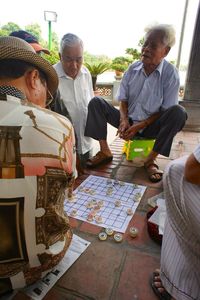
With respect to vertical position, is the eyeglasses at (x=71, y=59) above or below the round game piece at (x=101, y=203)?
above

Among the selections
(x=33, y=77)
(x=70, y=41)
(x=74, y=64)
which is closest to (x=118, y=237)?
(x=33, y=77)

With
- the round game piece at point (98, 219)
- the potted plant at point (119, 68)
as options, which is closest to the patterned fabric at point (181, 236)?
the round game piece at point (98, 219)

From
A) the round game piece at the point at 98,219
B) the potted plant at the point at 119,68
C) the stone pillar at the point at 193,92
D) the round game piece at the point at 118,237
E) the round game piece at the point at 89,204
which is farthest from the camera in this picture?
the potted plant at the point at 119,68

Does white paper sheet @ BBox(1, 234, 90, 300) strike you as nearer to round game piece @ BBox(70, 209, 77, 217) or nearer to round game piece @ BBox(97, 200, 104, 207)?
round game piece @ BBox(70, 209, 77, 217)

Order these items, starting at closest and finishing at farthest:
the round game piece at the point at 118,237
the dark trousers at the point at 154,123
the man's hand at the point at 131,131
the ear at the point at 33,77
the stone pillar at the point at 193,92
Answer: the ear at the point at 33,77 → the round game piece at the point at 118,237 → the dark trousers at the point at 154,123 → the man's hand at the point at 131,131 → the stone pillar at the point at 193,92

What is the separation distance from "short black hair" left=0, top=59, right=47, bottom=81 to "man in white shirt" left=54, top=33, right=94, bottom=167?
1268mm

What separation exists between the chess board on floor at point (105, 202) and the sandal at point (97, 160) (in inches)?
8.8

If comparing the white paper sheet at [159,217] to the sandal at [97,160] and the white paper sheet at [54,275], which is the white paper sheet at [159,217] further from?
the sandal at [97,160]

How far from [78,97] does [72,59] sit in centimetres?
34

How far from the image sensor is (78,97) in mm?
2238

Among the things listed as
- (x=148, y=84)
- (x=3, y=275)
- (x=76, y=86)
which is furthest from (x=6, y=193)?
(x=148, y=84)

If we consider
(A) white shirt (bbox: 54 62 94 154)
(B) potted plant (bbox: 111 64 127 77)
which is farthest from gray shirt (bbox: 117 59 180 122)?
(B) potted plant (bbox: 111 64 127 77)

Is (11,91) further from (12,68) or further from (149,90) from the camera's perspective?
(149,90)

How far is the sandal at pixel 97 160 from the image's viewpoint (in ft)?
7.57
